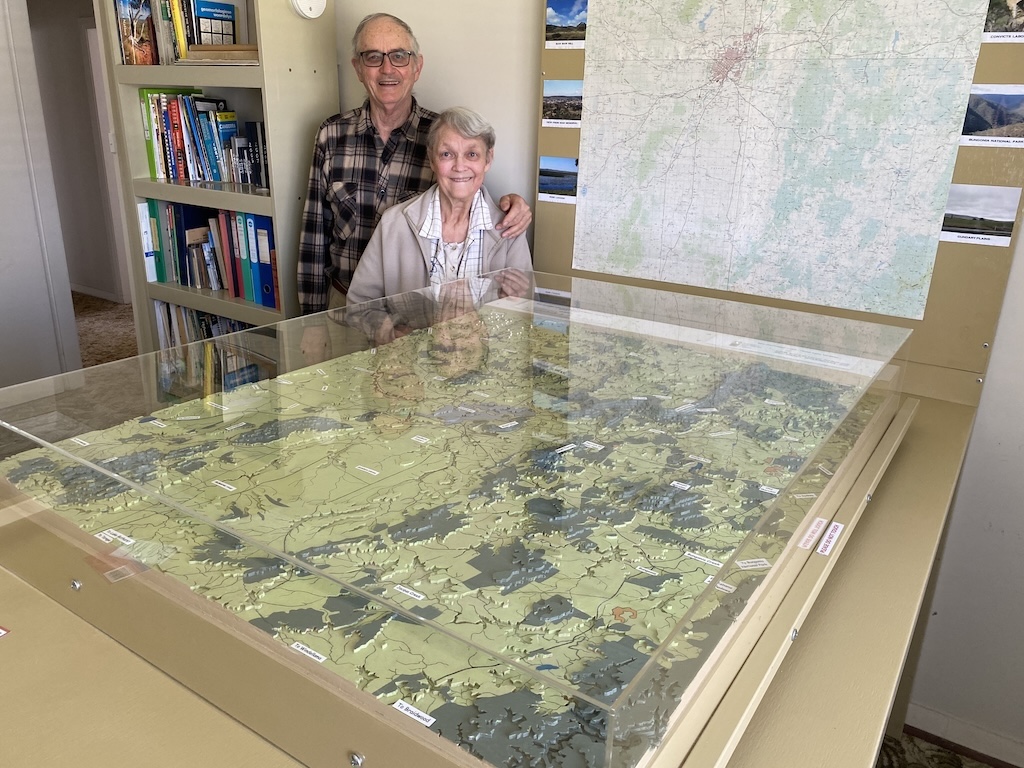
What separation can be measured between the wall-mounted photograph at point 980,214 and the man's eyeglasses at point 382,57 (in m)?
1.61

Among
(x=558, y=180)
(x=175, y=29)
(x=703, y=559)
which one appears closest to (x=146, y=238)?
(x=175, y=29)

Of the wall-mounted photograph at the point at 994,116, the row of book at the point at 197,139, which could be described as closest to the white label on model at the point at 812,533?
the wall-mounted photograph at the point at 994,116

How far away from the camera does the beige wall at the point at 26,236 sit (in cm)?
312

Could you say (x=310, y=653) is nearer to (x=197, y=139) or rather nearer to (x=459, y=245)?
(x=459, y=245)

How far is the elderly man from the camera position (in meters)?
2.47

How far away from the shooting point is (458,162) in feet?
Result: 7.58

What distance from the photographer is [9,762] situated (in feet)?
2.80

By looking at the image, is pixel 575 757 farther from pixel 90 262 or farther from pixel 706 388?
→ pixel 90 262

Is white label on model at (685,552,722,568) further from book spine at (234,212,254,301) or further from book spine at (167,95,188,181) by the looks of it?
book spine at (167,95,188,181)

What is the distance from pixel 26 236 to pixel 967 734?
3850mm

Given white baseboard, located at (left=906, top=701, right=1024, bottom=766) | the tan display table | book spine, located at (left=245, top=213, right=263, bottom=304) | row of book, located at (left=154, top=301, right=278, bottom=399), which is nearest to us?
the tan display table

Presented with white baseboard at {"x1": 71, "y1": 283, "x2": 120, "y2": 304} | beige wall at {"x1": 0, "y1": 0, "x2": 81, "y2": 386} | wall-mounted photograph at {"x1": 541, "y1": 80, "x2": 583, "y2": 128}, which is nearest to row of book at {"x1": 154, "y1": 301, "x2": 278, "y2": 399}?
wall-mounted photograph at {"x1": 541, "y1": 80, "x2": 583, "y2": 128}

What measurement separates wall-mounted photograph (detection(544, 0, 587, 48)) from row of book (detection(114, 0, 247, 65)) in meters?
1.11

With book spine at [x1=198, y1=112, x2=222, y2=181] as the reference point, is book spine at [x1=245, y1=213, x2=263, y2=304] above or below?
below
